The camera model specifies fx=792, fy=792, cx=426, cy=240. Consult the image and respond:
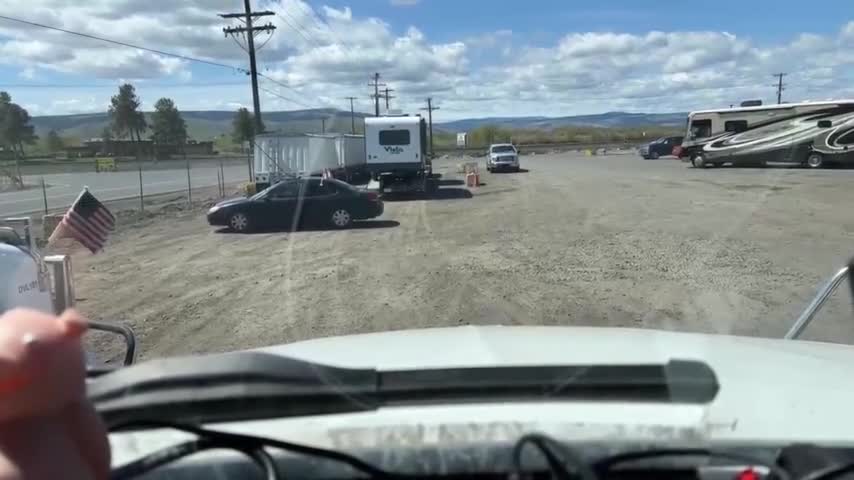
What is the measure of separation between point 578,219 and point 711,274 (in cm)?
763

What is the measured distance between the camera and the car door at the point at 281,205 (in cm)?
1973

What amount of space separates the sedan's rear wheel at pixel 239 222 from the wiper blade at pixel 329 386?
18017mm

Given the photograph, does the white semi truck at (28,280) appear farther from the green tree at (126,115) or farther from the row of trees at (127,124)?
the green tree at (126,115)

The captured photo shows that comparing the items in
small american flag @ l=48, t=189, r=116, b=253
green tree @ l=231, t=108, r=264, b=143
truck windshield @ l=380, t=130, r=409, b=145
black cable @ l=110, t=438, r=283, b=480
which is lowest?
small american flag @ l=48, t=189, r=116, b=253

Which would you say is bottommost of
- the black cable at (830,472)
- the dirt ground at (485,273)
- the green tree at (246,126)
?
the dirt ground at (485,273)

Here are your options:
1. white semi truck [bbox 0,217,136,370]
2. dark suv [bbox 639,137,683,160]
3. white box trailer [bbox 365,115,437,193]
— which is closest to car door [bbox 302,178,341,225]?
white box trailer [bbox 365,115,437,193]

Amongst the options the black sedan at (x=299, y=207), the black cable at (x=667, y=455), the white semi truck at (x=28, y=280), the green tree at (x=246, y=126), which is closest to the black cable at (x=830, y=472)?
the black cable at (x=667, y=455)

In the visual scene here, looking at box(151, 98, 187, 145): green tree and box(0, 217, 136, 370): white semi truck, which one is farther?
box(151, 98, 187, 145): green tree

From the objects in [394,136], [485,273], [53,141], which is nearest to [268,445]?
[485,273]

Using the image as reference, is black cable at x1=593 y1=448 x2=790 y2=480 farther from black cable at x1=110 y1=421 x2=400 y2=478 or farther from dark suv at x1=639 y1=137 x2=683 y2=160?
dark suv at x1=639 y1=137 x2=683 y2=160

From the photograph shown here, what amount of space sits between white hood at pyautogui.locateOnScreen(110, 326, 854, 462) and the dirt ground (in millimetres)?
5934

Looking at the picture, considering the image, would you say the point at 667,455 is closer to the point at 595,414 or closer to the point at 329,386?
the point at 595,414

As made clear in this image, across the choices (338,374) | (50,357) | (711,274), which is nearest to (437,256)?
(711,274)

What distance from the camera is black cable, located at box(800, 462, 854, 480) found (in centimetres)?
150
